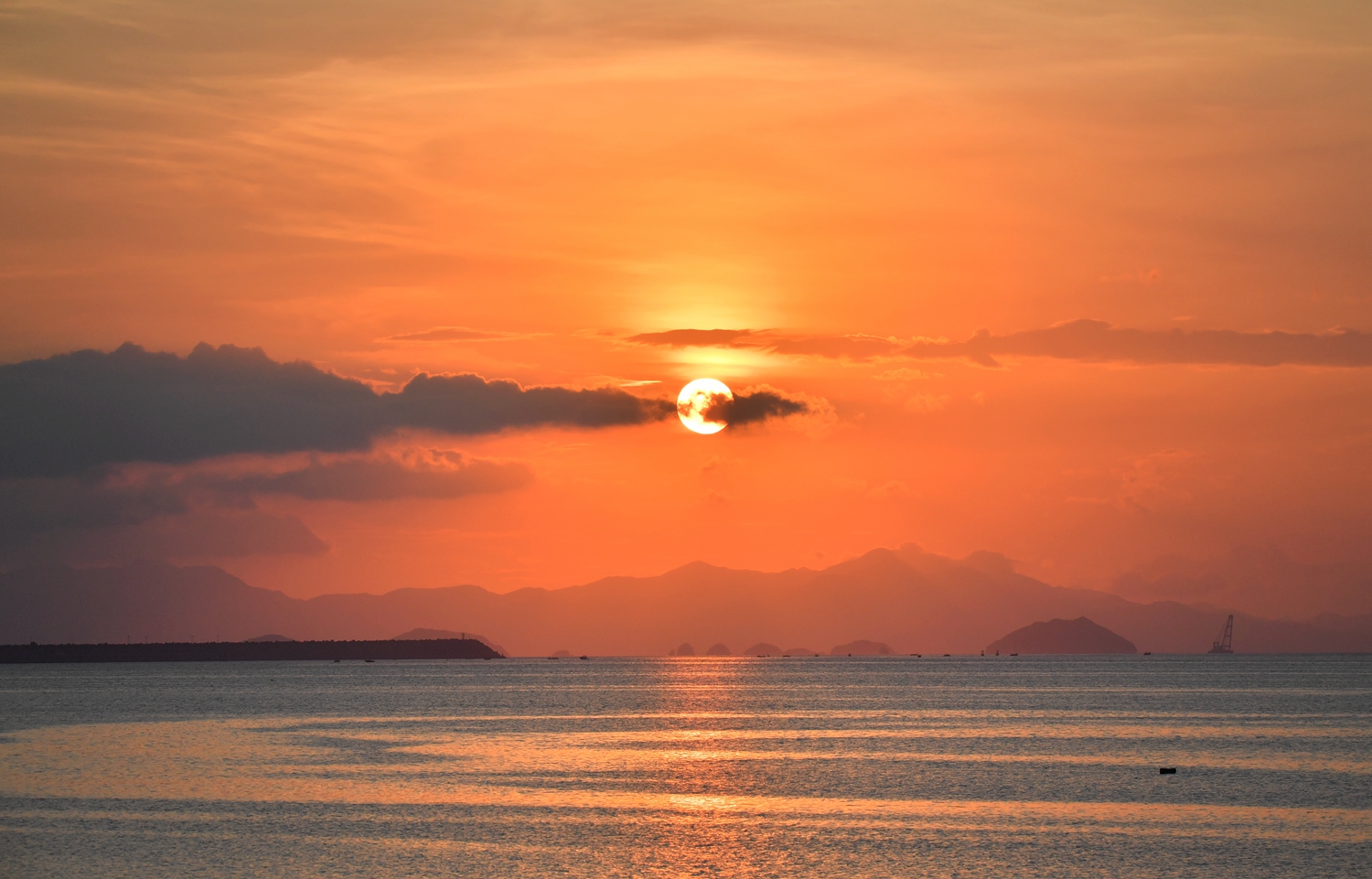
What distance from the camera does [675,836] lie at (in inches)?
2060

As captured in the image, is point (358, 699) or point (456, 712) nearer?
point (456, 712)

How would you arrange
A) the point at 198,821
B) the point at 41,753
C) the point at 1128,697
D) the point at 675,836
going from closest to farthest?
the point at 675,836, the point at 198,821, the point at 41,753, the point at 1128,697

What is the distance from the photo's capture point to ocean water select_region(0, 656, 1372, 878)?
4728cm

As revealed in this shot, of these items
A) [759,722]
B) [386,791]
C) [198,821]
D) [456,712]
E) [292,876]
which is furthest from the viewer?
[456,712]

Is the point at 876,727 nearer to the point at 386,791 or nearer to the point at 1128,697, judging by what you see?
the point at 386,791

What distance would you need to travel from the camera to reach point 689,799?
6444 cm

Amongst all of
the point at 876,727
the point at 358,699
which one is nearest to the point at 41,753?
the point at 876,727

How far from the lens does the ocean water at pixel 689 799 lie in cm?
4728

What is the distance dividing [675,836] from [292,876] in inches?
617

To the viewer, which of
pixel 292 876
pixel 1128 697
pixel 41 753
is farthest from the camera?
pixel 1128 697

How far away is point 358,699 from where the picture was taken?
192m

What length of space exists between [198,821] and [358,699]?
140 metres

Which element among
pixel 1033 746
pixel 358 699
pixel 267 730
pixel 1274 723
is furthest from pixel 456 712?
pixel 1274 723

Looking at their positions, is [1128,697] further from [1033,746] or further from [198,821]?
[198,821]
